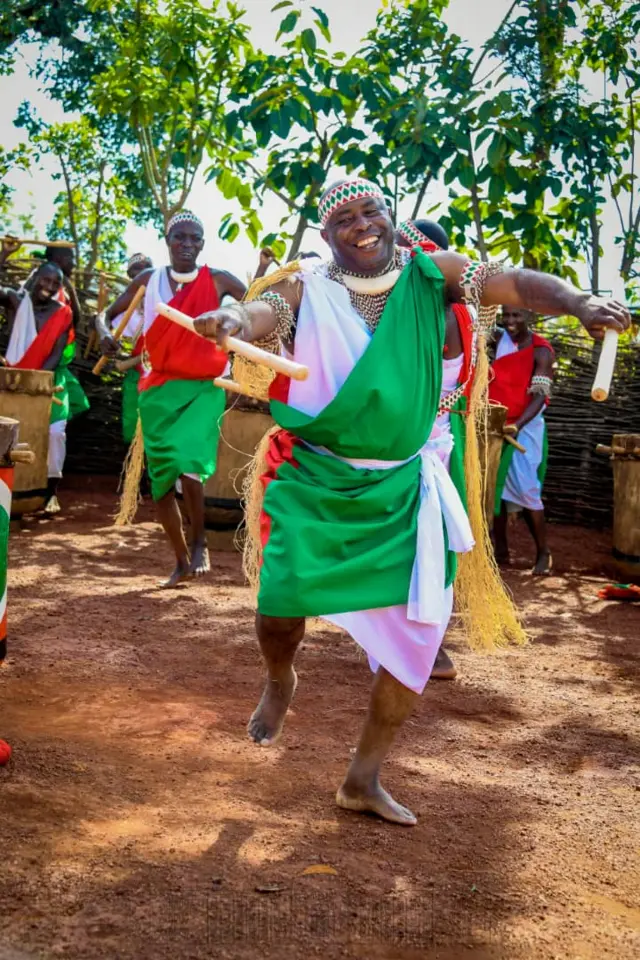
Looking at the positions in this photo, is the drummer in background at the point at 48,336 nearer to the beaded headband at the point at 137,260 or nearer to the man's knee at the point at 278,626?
the beaded headband at the point at 137,260

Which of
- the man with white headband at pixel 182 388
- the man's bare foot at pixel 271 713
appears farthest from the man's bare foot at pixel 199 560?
the man's bare foot at pixel 271 713

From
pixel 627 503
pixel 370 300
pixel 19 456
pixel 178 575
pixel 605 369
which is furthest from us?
pixel 627 503

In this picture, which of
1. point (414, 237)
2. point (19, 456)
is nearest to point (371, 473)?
point (19, 456)

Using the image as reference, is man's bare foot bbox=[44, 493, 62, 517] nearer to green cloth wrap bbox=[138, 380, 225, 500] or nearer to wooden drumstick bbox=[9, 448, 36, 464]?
green cloth wrap bbox=[138, 380, 225, 500]

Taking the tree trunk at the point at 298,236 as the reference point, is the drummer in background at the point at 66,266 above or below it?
below

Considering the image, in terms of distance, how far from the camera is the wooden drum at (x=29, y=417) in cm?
826

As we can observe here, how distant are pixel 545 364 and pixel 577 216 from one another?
1284mm

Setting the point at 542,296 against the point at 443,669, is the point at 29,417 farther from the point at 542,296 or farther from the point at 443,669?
the point at 542,296

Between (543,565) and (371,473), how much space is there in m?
5.52

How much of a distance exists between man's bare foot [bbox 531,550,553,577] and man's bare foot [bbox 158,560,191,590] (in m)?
2.88

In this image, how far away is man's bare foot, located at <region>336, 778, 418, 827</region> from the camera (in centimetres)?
313

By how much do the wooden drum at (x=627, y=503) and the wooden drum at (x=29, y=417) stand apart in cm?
420

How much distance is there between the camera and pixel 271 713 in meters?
3.41

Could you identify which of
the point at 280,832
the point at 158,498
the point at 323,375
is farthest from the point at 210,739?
the point at 158,498
